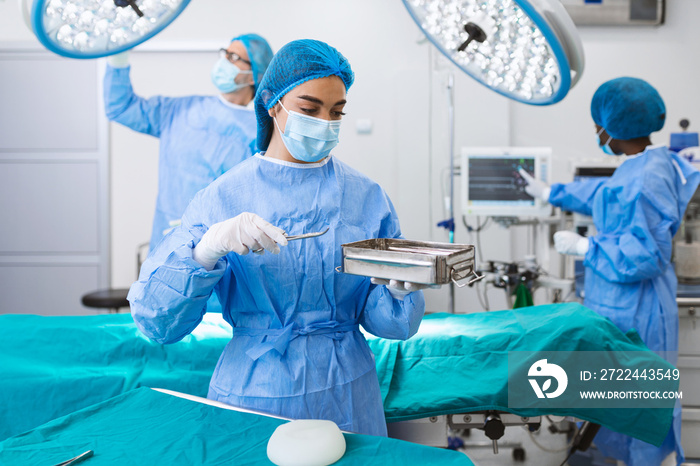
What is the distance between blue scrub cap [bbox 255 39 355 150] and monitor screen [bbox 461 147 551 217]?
1613 millimetres

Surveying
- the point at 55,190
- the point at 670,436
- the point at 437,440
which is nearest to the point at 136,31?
the point at 437,440

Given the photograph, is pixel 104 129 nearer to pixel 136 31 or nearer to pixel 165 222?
pixel 165 222

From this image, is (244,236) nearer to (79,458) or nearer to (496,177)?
(79,458)

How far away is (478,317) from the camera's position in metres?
2.10

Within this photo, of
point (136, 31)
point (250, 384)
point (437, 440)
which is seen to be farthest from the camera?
point (437, 440)

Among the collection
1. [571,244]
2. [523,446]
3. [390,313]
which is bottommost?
[523,446]

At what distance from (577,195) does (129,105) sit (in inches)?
72.1

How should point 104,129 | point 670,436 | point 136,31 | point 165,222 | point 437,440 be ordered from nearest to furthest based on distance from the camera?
point 136,31 < point 437,440 < point 670,436 < point 165,222 < point 104,129

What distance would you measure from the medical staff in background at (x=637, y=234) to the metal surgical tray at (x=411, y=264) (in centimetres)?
121

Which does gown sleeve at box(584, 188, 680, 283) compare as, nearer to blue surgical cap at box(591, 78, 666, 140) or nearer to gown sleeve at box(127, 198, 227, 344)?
blue surgical cap at box(591, 78, 666, 140)

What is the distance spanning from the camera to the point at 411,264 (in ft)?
3.16

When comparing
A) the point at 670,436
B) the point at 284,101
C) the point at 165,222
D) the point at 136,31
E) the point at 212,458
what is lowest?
the point at 670,436

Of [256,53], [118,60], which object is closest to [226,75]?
[256,53]

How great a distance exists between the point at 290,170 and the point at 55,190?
124 inches
